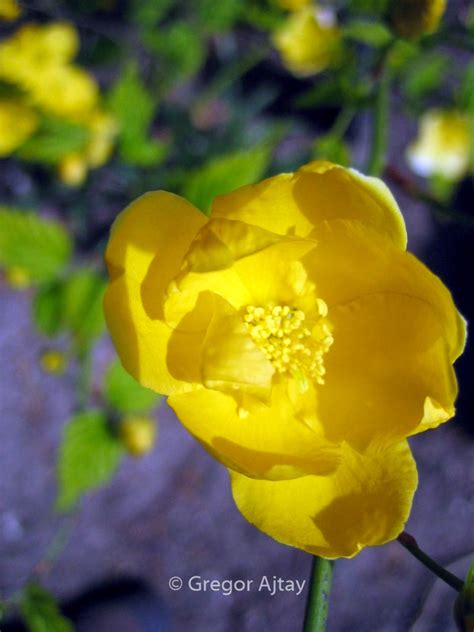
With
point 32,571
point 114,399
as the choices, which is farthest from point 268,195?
point 32,571

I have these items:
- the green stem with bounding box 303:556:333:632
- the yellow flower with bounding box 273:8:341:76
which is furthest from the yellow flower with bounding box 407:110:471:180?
the green stem with bounding box 303:556:333:632

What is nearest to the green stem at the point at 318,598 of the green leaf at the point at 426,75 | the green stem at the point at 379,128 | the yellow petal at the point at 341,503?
the yellow petal at the point at 341,503

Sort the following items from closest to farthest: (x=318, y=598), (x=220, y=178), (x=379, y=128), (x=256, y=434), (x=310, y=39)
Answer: (x=318, y=598), (x=256, y=434), (x=379, y=128), (x=220, y=178), (x=310, y=39)

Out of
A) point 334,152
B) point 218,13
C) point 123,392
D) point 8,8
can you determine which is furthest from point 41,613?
point 218,13

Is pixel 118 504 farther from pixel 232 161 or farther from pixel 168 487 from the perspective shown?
pixel 232 161

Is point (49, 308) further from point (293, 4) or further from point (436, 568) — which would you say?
point (436, 568)
